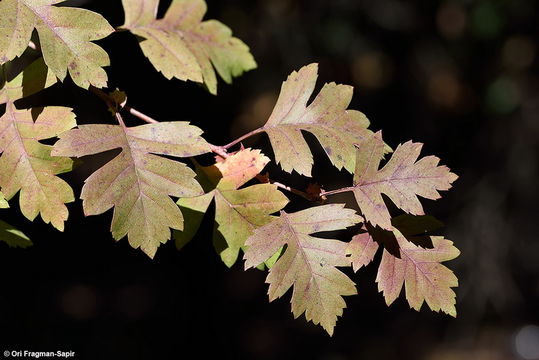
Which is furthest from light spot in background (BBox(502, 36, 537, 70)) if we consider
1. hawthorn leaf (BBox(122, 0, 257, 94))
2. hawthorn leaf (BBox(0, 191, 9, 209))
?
hawthorn leaf (BBox(0, 191, 9, 209))

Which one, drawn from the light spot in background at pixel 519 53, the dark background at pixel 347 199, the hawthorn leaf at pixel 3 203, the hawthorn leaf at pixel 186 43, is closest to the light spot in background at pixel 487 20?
the dark background at pixel 347 199

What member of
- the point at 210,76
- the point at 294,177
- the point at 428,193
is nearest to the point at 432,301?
the point at 428,193

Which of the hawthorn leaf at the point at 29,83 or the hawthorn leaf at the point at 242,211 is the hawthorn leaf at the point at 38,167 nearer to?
the hawthorn leaf at the point at 29,83

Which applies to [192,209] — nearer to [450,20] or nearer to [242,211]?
[242,211]

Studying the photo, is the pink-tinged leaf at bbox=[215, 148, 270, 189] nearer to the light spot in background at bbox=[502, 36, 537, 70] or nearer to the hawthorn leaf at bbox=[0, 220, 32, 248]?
the hawthorn leaf at bbox=[0, 220, 32, 248]

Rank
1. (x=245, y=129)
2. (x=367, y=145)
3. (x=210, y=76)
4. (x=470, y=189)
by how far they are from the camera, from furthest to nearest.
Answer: (x=470, y=189), (x=245, y=129), (x=210, y=76), (x=367, y=145)

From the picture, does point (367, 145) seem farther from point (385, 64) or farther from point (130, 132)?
point (385, 64)

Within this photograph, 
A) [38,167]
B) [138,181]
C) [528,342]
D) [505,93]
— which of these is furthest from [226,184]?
[528,342]
